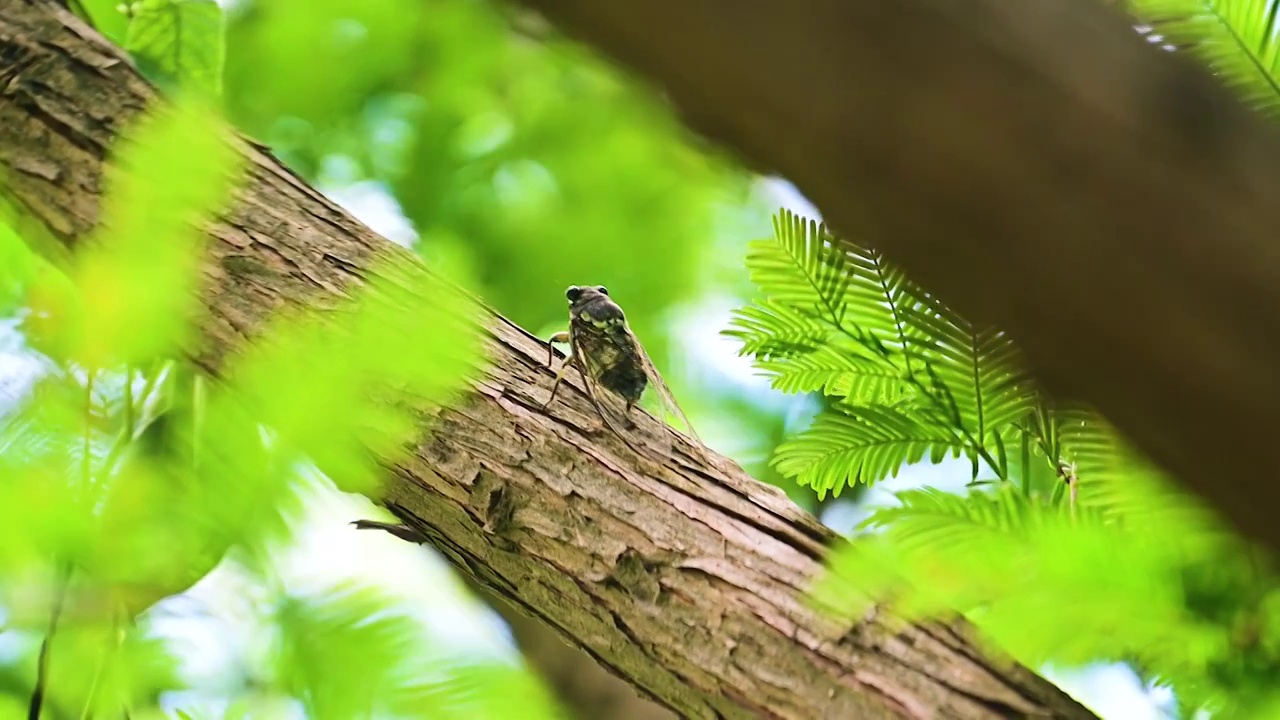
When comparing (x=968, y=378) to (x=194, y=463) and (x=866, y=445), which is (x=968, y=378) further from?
(x=194, y=463)

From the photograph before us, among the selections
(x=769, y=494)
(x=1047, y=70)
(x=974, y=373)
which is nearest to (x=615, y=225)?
(x=769, y=494)

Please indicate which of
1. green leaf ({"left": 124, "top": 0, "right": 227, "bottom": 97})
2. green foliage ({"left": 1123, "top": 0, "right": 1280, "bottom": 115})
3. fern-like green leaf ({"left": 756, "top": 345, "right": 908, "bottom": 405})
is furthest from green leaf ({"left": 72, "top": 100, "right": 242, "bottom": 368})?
green leaf ({"left": 124, "top": 0, "right": 227, "bottom": 97})

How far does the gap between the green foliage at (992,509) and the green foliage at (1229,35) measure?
0.54ft

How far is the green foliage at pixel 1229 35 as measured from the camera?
1.43ft

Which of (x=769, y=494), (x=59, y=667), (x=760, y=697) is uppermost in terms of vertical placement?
(x=769, y=494)

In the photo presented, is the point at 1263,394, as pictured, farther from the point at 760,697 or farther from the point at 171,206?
the point at 171,206

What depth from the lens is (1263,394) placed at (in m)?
0.23

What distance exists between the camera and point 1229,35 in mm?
445

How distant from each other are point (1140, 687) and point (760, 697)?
0.33 metres

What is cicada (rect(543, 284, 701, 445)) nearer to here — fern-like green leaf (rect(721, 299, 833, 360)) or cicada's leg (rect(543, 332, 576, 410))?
cicada's leg (rect(543, 332, 576, 410))

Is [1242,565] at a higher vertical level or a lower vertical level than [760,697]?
higher

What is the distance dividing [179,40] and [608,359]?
0.80m

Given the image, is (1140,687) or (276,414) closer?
(276,414)

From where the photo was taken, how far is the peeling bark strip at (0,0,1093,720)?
60 centimetres
